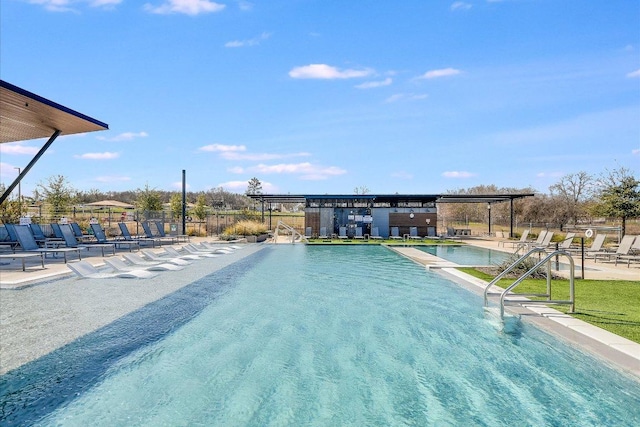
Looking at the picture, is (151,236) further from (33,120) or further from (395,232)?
(395,232)

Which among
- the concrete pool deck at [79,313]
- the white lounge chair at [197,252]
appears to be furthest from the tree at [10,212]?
the concrete pool deck at [79,313]

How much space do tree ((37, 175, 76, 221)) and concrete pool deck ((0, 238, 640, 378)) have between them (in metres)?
18.0

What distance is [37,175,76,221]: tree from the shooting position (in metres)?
26.9

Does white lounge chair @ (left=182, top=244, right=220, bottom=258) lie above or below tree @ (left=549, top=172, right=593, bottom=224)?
below

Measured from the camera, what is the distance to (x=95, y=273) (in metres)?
10.2

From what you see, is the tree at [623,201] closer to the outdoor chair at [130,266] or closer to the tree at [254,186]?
the outdoor chair at [130,266]

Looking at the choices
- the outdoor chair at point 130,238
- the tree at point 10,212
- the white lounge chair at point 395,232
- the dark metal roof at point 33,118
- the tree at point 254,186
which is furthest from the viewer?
the tree at point 254,186

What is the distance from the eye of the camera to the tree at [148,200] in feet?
107

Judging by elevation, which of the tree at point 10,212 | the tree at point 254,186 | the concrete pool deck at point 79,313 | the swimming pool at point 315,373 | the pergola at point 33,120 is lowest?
the swimming pool at point 315,373

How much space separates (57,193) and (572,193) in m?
44.5

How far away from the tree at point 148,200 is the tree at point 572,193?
3544 centimetres

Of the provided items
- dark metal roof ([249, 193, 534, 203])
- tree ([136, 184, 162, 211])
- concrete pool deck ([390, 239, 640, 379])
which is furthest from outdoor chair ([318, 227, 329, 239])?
concrete pool deck ([390, 239, 640, 379])

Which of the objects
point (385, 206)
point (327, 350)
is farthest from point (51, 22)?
point (385, 206)

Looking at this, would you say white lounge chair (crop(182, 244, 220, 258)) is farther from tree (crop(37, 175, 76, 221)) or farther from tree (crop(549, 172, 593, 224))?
tree (crop(549, 172, 593, 224))
